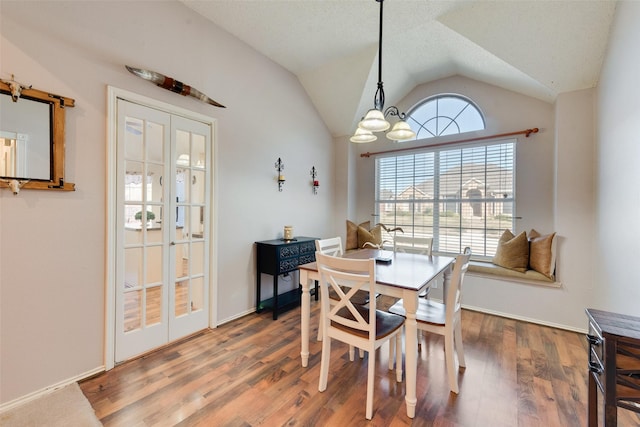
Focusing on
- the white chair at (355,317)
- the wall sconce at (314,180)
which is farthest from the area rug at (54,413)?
the wall sconce at (314,180)

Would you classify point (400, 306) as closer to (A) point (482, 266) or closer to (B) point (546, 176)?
(A) point (482, 266)

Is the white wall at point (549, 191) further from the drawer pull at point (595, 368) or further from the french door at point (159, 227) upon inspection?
the french door at point (159, 227)

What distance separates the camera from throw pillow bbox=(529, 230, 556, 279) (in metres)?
2.94

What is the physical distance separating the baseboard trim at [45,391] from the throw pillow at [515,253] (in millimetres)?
4111

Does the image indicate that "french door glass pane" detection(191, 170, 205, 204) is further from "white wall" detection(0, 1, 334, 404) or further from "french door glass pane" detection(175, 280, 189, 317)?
"french door glass pane" detection(175, 280, 189, 317)

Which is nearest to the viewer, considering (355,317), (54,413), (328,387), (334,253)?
(54,413)

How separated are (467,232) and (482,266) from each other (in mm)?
628

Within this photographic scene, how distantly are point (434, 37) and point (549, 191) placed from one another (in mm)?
2303

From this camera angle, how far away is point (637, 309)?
5.66ft

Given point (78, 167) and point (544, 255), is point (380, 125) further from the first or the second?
point (544, 255)

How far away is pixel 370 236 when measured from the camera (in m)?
4.24

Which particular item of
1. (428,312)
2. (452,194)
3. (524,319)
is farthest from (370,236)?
(428,312)

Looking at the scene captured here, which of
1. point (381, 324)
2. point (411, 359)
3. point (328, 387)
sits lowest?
point (328, 387)

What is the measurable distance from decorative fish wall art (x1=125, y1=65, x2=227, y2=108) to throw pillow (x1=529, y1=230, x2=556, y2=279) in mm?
3914
